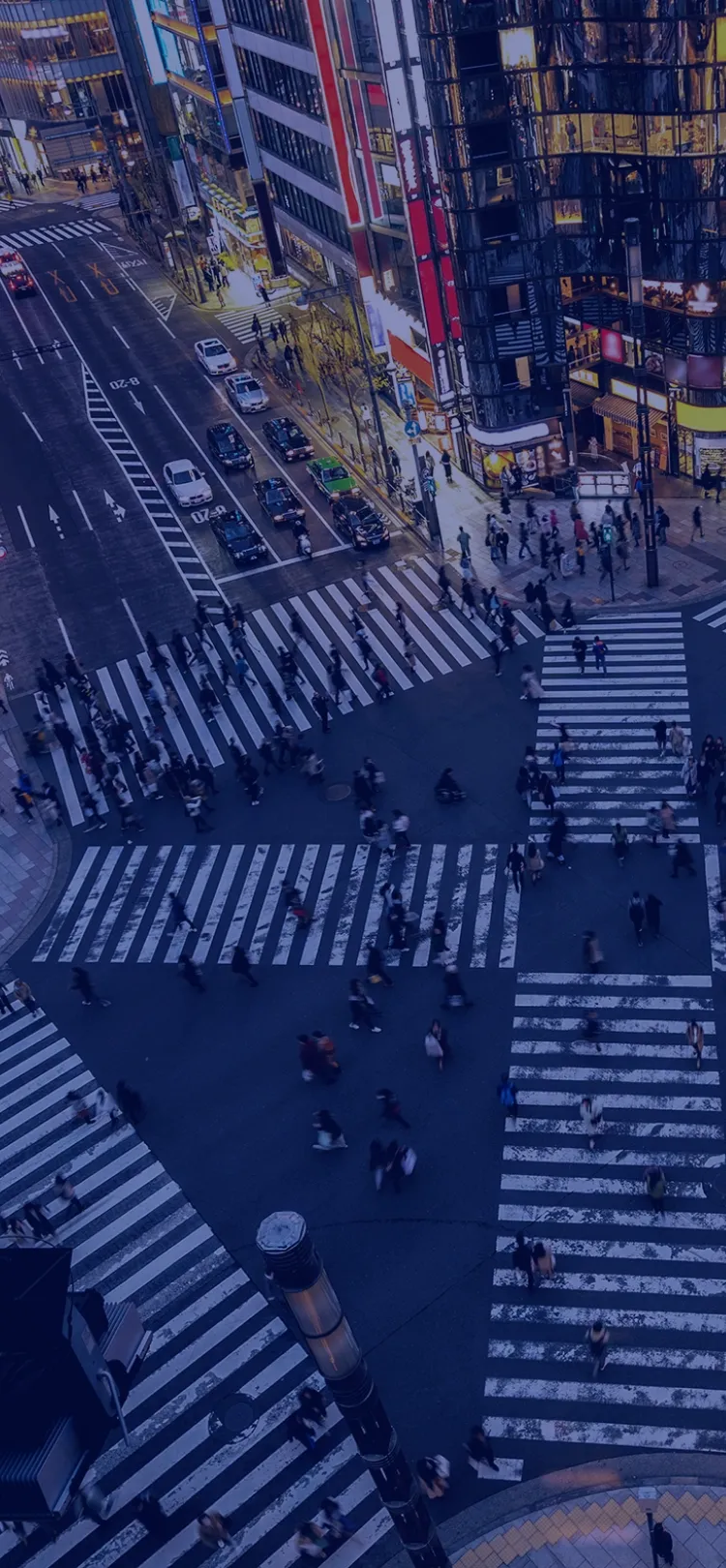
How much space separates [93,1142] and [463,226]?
34.4 metres

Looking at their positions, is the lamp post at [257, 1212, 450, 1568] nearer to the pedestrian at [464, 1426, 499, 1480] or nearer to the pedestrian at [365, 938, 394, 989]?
the pedestrian at [464, 1426, 499, 1480]

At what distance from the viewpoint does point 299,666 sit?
44.1 metres

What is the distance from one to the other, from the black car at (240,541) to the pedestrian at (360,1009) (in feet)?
86.0

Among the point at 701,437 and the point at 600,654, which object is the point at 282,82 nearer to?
the point at 701,437

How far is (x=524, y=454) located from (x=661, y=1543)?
40239mm

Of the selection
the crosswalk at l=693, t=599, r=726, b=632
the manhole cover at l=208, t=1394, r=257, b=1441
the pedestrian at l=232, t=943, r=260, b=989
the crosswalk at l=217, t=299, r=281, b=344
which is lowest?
the crosswalk at l=217, t=299, r=281, b=344

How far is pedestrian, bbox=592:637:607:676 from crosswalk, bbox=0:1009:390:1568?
20.5 meters

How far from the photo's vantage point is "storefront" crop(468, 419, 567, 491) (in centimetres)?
4972

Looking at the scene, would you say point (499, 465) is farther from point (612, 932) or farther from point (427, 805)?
point (612, 932)

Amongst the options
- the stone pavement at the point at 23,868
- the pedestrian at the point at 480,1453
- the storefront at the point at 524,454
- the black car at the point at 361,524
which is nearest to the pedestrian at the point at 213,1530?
the pedestrian at the point at 480,1453

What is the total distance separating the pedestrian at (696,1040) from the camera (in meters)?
26.1

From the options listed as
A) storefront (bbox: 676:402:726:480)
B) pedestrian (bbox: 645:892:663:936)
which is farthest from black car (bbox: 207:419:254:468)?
pedestrian (bbox: 645:892:663:936)

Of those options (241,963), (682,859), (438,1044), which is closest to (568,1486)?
(438,1044)

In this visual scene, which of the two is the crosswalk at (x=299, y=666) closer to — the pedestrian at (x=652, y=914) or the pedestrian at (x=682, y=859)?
the pedestrian at (x=682, y=859)
